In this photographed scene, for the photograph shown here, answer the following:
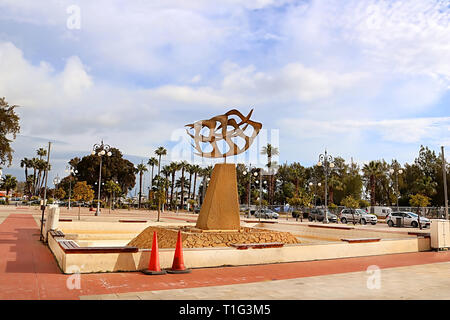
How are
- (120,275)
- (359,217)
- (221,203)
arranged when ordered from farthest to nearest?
(359,217) < (221,203) < (120,275)

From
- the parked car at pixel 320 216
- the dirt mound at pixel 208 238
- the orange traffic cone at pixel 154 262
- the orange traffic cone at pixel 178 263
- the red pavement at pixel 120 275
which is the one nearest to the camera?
the red pavement at pixel 120 275

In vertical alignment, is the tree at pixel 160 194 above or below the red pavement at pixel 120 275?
above

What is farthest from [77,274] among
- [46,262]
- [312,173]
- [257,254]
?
[312,173]

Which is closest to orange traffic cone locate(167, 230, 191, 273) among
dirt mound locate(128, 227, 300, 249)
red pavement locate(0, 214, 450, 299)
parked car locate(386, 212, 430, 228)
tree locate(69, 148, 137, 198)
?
red pavement locate(0, 214, 450, 299)

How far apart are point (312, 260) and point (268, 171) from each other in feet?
225

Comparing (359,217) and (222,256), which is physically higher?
(222,256)

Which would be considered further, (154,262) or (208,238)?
(208,238)

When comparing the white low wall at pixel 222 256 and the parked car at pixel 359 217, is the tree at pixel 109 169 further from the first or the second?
the white low wall at pixel 222 256

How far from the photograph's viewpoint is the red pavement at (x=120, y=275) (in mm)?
6523

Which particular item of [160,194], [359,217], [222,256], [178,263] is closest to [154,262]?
[178,263]

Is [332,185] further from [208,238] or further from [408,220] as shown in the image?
[208,238]

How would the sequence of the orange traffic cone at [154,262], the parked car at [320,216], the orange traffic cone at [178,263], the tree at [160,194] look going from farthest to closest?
the parked car at [320,216] < the tree at [160,194] < the orange traffic cone at [178,263] < the orange traffic cone at [154,262]

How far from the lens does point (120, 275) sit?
8008mm

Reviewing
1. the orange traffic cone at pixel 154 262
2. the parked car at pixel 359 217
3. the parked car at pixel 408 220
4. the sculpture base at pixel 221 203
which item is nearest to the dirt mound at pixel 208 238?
the sculpture base at pixel 221 203
